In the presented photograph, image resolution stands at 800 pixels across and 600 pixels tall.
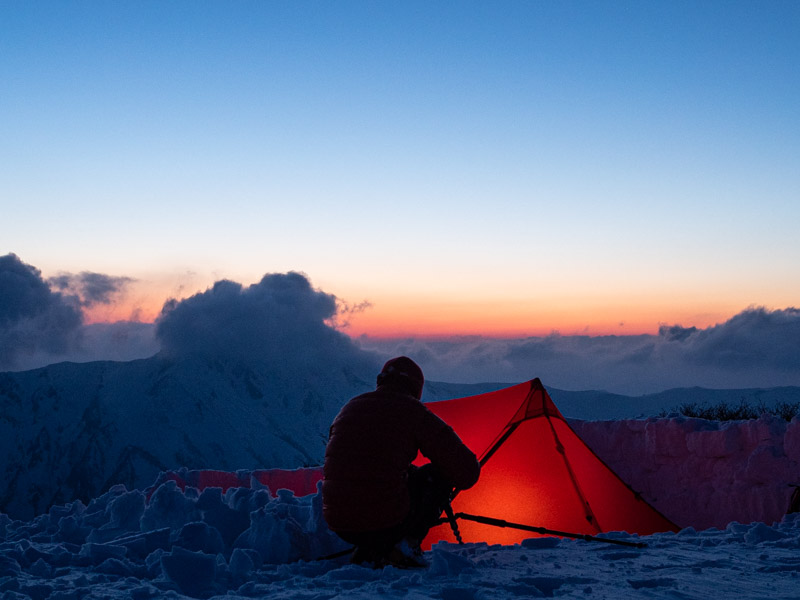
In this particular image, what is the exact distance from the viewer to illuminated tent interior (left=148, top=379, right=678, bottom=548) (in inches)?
242

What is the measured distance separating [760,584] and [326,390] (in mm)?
155142

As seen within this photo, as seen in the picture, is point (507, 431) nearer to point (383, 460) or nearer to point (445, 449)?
point (445, 449)

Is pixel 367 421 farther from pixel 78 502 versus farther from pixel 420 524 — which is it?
pixel 78 502

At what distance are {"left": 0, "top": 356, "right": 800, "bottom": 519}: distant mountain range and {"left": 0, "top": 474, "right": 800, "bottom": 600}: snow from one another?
11861cm

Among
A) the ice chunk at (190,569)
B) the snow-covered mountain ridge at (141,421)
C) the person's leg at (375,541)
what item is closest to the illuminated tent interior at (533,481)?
the person's leg at (375,541)

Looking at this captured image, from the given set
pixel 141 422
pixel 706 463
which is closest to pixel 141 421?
pixel 141 422

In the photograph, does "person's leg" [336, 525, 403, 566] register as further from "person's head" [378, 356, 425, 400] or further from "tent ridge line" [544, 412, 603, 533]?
"tent ridge line" [544, 412, 603, 533]

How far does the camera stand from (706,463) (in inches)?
321

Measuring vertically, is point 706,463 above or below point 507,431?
below

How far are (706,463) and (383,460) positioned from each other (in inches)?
227

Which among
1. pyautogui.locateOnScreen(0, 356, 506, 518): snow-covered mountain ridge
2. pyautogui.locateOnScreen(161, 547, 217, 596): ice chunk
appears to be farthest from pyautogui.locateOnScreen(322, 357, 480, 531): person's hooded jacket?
pyautogui.locateOnScreen(0, 356, 506, 518): snow-covered mountain ridge

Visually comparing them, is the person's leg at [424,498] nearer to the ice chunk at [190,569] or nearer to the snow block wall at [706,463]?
the ice chunk at [190,569]

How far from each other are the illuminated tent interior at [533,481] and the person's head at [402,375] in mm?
2206

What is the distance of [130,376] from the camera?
484 ft
